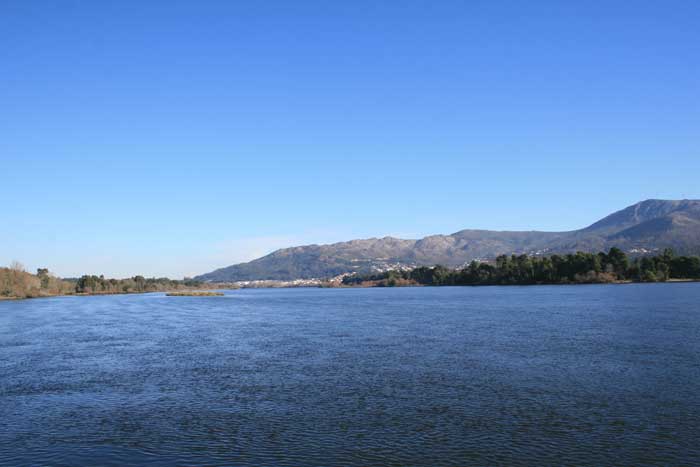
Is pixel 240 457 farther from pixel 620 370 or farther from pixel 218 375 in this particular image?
pixel 620 370

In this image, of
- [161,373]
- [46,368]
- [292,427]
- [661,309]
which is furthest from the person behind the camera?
[661,309]

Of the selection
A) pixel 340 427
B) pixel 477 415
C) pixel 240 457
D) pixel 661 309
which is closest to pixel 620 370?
pixel 477 415

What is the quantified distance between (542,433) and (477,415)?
3.83 m

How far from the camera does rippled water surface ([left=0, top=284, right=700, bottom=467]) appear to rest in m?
23.5

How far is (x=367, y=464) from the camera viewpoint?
72.3 ft

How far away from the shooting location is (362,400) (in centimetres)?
3206

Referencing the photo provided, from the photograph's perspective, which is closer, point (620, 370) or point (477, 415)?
point (477, 415)

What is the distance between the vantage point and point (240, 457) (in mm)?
22984

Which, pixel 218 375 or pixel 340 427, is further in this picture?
pixel 218 375

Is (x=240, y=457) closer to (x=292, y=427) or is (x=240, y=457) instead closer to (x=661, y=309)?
(x=292, y=427)

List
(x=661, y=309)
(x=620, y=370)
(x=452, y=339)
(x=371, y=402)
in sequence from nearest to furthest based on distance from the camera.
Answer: (x=371, y=402), (x=620, y=370), (x=452, y=339), (x=661, y=309)

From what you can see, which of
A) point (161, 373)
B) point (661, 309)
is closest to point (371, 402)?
point (161, 373)

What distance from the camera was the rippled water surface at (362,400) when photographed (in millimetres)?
23547

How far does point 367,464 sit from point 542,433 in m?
8.82
